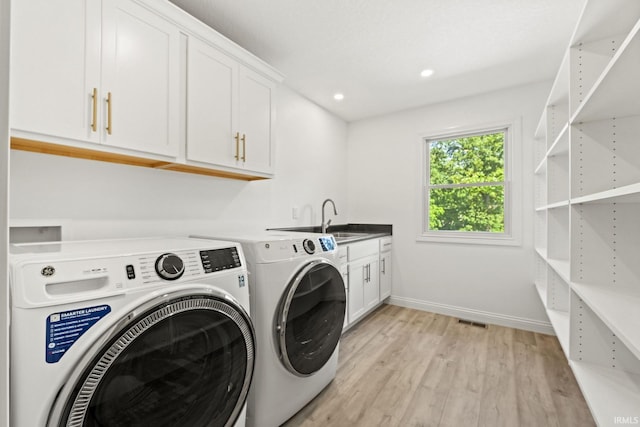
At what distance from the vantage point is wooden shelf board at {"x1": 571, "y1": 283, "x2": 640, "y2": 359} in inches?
38.3

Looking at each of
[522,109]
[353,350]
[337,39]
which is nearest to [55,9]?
[337,39]

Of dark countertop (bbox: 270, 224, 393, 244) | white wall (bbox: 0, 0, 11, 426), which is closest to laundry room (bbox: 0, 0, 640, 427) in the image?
white wall (bbox: 0, 0, 11, 426)

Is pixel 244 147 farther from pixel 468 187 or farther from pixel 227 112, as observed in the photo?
pixel 468 187

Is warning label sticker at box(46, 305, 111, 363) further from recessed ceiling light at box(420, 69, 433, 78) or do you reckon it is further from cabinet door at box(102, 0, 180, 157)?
recessed ceiling light at box(420, 69, 433, 78)

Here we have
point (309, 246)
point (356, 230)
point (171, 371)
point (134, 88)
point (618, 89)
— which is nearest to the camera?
point (171, 371)

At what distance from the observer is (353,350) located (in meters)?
2.44

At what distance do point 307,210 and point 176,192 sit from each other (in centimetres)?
151

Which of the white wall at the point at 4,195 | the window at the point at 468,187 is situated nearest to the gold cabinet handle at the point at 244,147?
the white wall at the point at 4,195

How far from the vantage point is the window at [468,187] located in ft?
10.2

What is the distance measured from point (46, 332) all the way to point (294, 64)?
7.85 feet

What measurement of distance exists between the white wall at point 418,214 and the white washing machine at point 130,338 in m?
2.66

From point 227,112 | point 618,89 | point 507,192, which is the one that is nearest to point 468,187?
point 507,192

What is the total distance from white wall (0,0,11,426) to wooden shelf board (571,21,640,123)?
149 centimetres

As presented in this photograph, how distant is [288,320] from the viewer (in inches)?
57.9
